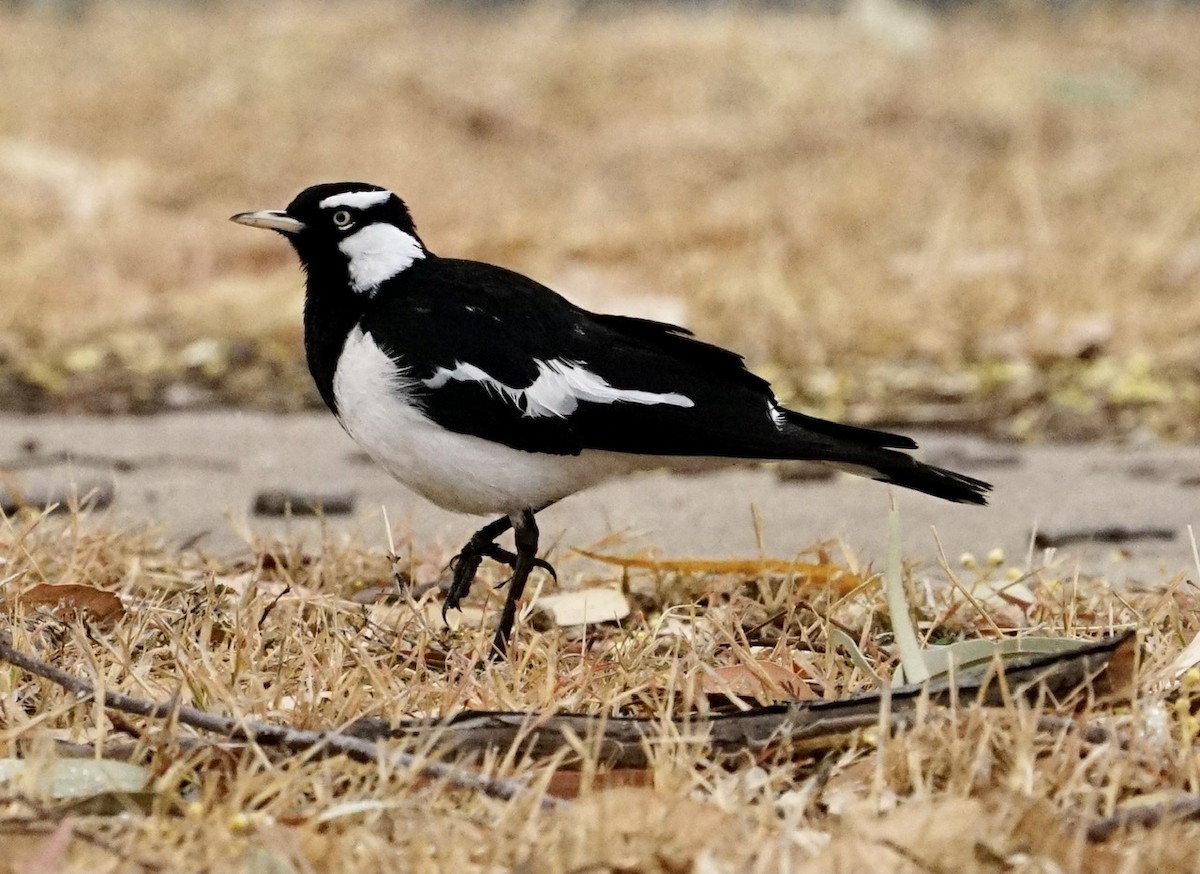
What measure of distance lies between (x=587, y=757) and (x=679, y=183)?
807 centimetres

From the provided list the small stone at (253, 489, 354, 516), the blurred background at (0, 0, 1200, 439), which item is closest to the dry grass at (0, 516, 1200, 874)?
the small stone at (253, 489, 354, 516)

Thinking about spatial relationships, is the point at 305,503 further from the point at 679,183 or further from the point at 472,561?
the point at 679,183

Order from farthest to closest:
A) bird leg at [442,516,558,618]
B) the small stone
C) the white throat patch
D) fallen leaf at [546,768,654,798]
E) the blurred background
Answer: the blurred background
the small stone
the white throat patch
bird leg at [442,516,558,618]
fallen leaf at [546,768,654,798]

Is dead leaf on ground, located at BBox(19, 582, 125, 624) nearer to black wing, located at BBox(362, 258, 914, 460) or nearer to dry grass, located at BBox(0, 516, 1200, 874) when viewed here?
dry grass, located at BBox(0, 516, 1200, 874)

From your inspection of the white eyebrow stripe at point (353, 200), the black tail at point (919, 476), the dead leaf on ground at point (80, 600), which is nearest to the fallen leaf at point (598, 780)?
the black tail at point (919, 476)

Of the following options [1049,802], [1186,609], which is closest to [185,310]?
[1186,609]

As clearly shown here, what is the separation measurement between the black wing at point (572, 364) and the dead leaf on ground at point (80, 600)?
67 centimetres

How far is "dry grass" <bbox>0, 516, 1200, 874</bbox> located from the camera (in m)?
2.10

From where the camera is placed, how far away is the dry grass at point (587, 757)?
82.6 inches

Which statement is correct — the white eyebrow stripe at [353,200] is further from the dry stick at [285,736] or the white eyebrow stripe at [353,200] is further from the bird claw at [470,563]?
the dry stick at [285,736]

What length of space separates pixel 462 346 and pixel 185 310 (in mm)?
4801

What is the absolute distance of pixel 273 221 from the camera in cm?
358

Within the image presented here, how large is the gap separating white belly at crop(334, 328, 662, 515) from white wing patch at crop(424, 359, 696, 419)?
0.29 feet

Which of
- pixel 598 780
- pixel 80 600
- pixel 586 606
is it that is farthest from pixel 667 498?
pixel 598 780
